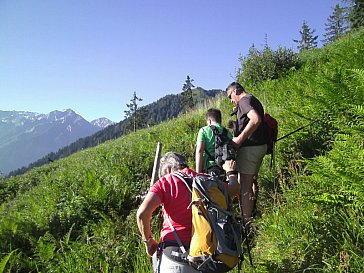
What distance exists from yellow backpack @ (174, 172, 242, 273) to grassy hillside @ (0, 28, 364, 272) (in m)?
0.98

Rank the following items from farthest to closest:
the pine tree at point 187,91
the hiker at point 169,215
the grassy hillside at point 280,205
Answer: the pine tree at point 187,91, the grassy hillside at point 280,205, the hiker at point 169,215

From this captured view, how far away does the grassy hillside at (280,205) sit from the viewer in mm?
3023

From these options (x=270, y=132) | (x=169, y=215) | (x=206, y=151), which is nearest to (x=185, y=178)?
(x=169, y=215)

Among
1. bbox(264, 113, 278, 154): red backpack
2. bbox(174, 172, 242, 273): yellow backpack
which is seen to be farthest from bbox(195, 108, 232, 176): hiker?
bbox(174, 172, 242, 273): yellow backpack

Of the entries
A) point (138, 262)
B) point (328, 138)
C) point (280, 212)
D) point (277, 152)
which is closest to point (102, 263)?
point (138, 262)

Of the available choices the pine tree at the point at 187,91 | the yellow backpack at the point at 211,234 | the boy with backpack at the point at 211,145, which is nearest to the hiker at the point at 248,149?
the boy with backpack at the point at 211,145

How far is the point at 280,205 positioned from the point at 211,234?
194 centimetres

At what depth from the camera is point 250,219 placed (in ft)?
13.3

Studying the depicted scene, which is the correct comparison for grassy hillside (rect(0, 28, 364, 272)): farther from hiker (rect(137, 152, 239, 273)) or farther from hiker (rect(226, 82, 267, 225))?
hiker (rect(137, 152, 239, 273))

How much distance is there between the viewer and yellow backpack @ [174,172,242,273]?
7.22 feet

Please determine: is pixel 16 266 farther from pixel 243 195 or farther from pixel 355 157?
pixel 355 157

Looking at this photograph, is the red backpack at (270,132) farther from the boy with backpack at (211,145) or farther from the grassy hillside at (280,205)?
the boy with backpack at (211,145)

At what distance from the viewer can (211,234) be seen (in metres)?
2.21

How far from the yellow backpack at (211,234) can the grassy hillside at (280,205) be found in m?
0.98
